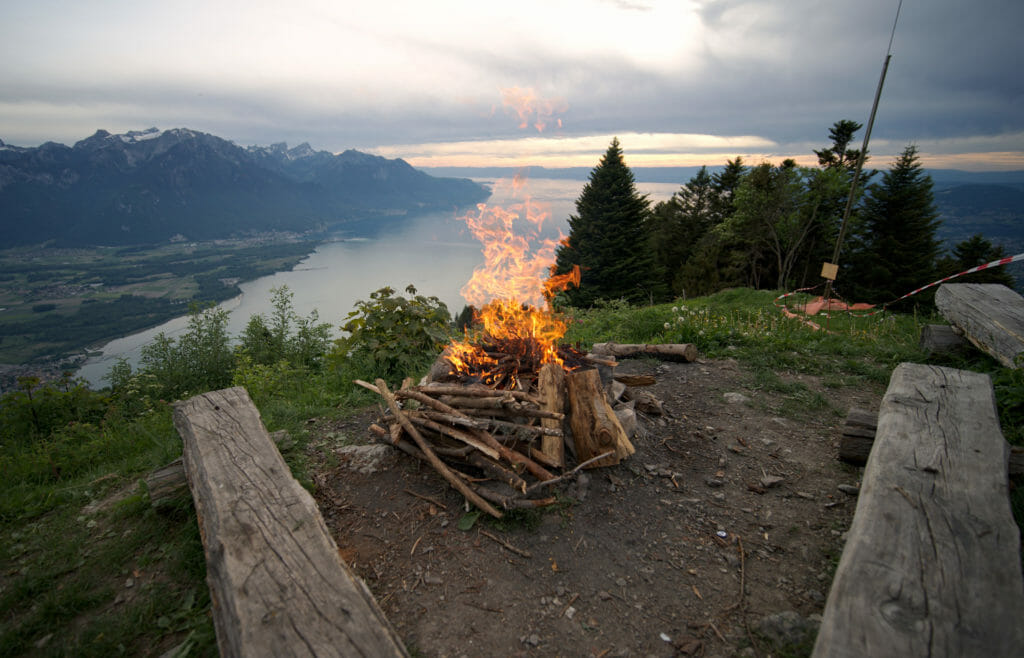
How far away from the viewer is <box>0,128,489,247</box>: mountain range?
118750 millimetres

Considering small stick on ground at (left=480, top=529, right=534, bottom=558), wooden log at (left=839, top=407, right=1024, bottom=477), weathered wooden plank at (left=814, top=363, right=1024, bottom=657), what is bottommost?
small stick on ground at (left=480, top=529, right=534, bottom=558)

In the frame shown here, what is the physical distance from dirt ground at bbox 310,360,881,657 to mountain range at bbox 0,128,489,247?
114491mm

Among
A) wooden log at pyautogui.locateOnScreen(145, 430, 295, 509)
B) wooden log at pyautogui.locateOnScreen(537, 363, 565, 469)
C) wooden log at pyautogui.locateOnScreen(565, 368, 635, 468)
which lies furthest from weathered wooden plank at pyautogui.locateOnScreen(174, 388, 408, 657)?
wooden log at pyautogui.locateOnScreen(565, 368, 635, 468)

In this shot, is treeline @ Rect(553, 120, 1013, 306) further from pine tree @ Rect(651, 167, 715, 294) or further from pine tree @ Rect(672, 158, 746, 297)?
pine tree @ Rect(651, 167, 715, 294)

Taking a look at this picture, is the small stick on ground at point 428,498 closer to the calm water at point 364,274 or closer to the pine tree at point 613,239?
the calm water at point 364,274

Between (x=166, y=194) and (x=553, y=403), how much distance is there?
194 metres

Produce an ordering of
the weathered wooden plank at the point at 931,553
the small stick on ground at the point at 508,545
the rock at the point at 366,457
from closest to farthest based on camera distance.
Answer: the weathered wooden plank at the point at 931,553 < the small stick on ground at the point at 508,545 < the rock at the point at 366,457

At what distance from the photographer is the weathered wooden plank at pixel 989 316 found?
16.3 feet

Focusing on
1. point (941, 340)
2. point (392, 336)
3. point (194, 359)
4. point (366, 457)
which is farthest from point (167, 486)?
point (941, 340)

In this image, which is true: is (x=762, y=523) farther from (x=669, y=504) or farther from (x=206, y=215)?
(x=206, y=215)

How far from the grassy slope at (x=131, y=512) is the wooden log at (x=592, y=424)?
2.73 meters

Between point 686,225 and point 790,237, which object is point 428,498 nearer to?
point 790,237

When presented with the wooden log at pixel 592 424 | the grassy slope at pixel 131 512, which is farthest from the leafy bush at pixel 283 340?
the wooden log at pixel 592 424

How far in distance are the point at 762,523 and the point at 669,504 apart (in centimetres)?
71
